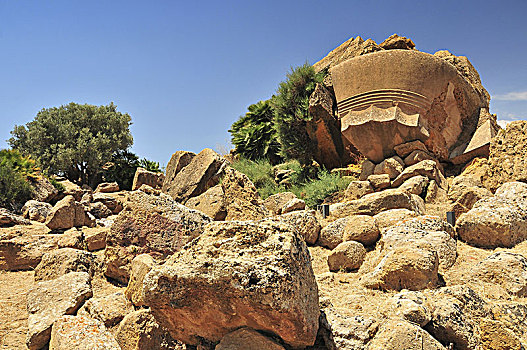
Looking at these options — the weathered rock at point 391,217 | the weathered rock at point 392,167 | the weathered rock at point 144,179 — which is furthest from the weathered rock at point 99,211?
the weathered rock at point 391,217

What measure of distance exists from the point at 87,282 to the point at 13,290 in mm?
999

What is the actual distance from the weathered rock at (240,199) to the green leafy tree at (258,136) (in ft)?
18.8

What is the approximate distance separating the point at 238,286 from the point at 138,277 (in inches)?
61.5

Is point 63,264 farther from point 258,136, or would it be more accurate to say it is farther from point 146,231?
point 258,136

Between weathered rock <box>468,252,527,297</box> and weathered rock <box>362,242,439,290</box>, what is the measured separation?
16.2 inches

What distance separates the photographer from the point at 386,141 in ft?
25.1

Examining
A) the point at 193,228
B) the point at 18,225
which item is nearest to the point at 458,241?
the point at 193,228

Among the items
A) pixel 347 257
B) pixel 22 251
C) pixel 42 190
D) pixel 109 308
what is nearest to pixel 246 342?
pixel 109 308

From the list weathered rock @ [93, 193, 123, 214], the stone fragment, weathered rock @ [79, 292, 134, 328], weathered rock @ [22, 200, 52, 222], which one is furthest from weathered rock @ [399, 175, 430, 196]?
weathered rock @ [22, 200, 52, 222]

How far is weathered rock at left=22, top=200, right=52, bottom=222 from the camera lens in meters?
7.71

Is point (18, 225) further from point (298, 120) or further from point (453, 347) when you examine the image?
point (453, 347)

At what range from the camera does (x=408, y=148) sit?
7.55 metres

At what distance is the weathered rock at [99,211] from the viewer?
8422mm

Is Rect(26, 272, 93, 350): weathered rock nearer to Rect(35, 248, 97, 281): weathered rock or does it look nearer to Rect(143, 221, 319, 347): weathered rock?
Rect(35, 248, 97, 281): weathered rock
